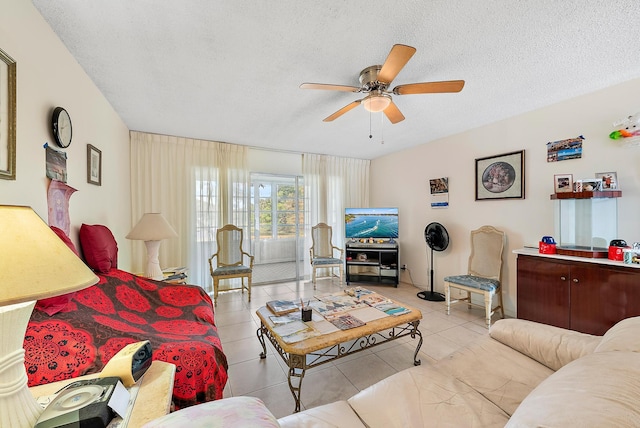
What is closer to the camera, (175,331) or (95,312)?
(95,312)

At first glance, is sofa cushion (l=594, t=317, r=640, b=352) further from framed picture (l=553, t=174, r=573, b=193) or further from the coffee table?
framed picture (l=553, t=174, r=573, b=193)

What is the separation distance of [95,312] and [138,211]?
2627 mm

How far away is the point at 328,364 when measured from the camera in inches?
85.5

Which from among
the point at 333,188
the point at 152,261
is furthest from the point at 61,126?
the point at 333,188

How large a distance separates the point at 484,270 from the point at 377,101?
2.69 meters

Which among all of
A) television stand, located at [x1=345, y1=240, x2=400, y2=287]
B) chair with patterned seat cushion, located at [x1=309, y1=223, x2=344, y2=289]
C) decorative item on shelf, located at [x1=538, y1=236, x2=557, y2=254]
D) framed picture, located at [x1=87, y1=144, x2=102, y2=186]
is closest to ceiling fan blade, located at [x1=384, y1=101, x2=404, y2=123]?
decorative item on shelf, located at [x1=538, y1=236, x2=557, y2=254]

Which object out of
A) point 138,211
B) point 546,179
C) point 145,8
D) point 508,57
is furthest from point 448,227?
point 138,211

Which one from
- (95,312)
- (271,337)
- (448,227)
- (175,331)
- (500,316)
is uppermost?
(448,227)

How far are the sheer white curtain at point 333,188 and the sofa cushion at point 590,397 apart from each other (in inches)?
170

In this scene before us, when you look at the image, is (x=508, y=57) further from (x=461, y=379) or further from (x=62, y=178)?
(x=62, y=178)

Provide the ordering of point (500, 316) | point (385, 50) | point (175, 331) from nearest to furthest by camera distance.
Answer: point (175, 331) < point (385, 50) < point (500, 316)

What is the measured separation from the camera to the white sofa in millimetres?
612

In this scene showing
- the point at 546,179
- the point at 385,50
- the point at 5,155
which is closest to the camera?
the point at 5,155

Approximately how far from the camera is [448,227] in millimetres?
3887
